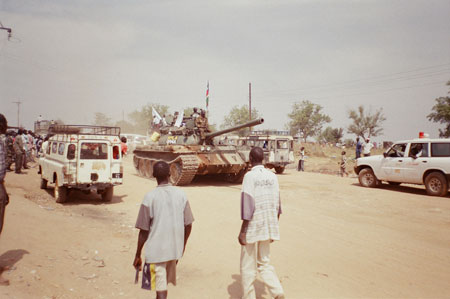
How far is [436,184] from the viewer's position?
10695 millimetres

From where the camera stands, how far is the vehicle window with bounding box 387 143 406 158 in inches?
466

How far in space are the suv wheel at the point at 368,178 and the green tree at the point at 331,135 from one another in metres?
44.2

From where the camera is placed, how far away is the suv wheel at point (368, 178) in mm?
12741

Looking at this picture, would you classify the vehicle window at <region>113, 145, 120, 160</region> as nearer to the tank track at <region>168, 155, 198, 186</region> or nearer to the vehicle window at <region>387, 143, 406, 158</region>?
the tank track at <region>168, 155, 198, 186</region>

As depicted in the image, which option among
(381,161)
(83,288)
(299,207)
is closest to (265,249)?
(83,288)

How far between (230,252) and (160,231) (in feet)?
8.79

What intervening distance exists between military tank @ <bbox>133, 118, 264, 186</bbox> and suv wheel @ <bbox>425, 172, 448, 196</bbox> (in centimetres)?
612

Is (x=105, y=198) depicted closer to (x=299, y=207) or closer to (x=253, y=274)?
(x=299, y=207)

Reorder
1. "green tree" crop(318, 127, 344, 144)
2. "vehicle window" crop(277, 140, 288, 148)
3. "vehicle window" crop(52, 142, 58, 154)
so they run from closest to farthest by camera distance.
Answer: "vehicle window" crop(52, 142, 58, 154) < "vehicle window" crop(277, 140, 288, 148) < "green tree" crop(318, 127, 344, 144)

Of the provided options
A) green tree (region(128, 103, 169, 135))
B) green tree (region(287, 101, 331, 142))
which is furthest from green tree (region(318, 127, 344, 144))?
green tree (region(128, 103, 169, 135))

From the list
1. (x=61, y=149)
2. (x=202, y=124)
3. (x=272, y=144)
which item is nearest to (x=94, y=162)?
(x=61, y=149)

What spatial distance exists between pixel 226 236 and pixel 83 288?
2.85 meters

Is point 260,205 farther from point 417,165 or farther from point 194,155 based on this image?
point 417,165

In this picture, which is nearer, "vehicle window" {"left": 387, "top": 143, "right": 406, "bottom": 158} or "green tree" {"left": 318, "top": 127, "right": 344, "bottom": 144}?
"vehicle window" {"left": 387, "top": 143, "right": 406, "bottom": 158}
